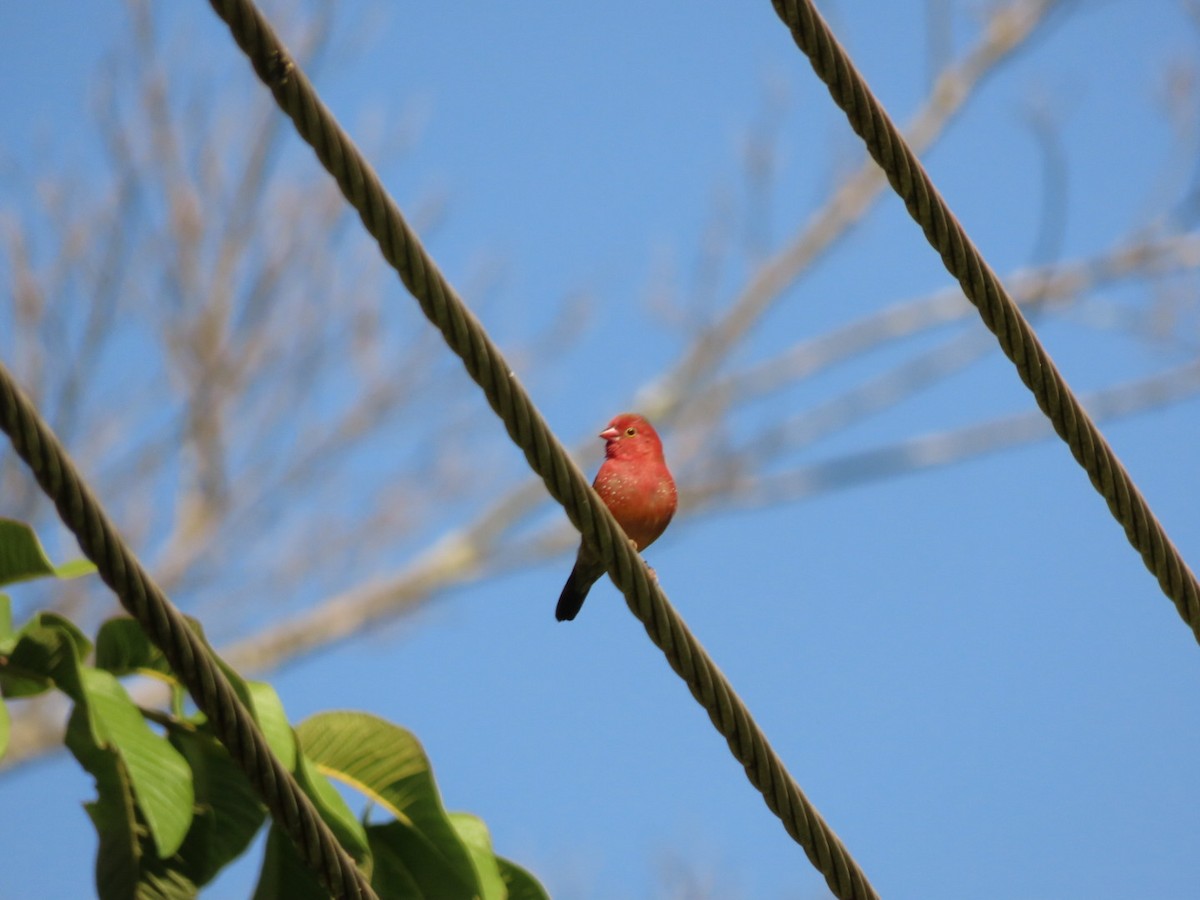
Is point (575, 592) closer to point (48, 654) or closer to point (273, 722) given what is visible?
point (273, 722)

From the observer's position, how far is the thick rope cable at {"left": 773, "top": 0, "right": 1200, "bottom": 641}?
2.49 metres

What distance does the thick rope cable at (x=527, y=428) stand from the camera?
2.15 metres

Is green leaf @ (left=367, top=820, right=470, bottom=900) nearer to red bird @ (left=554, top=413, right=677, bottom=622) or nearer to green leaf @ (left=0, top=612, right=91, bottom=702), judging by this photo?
green leaf @ (left=0, top=612, right=91, bottom=702)

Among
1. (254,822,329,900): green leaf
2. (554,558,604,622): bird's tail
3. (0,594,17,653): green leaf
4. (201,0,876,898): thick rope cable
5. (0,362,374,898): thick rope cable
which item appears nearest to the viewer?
(0,362,374,898): thick rope cable

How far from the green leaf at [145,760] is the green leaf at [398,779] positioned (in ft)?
1.12

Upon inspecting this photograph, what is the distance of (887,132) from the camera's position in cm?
253

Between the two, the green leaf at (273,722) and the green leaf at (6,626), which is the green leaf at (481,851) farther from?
the green leaf at (6,626)

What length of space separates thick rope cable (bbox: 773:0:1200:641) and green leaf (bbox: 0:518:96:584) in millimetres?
1428

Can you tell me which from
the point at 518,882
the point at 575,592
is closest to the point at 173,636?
the point at 518,882

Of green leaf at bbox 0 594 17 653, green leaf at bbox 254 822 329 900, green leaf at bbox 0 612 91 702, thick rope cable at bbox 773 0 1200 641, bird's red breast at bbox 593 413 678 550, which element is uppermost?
bird's red breast at bbox 593 413 678 550

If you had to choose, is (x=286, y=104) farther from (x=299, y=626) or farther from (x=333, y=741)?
(x=299, y=626)

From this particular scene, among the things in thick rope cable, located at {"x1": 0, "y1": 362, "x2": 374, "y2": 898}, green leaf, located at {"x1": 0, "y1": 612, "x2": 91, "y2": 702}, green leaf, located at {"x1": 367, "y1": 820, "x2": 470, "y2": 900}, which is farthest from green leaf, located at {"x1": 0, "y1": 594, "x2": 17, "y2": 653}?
green leaf, located at {"x1": 367, "y1": 820, "x2": 470, "y2": 900}

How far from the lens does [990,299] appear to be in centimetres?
258

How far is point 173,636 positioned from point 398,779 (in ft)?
2.56
